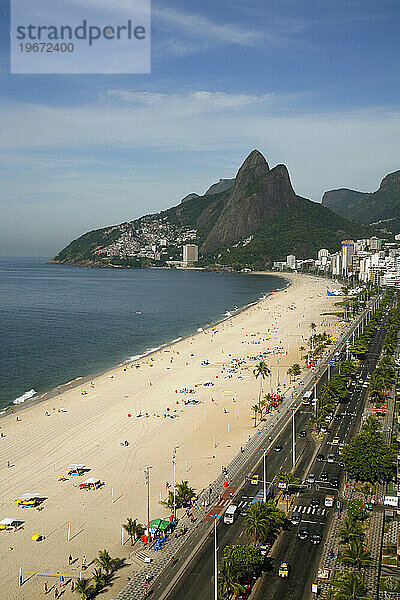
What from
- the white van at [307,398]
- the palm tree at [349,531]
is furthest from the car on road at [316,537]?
the white van at [307,398]

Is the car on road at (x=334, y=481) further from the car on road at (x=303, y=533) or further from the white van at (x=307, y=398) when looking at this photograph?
the white van at (x=307, y=398)

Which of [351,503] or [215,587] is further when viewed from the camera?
[351,503]

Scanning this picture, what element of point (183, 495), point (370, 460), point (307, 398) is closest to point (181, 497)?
point (183, 495)

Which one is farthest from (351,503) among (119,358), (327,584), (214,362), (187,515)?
(119,358)

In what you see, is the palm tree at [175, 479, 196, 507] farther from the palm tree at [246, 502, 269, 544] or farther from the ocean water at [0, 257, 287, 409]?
the ocean water at [0, 257, 287, 409]

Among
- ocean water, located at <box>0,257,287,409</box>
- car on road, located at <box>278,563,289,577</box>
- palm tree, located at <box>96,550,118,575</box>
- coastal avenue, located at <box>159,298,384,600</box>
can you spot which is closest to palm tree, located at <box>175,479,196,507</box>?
coastal avenue, located at <box>159,298,384,600</box>

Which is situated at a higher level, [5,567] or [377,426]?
[377,426]

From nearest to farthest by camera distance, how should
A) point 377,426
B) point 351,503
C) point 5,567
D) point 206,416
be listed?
point 5,567, point 351,503, point 377,426, point 206,416

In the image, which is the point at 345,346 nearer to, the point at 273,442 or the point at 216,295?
the point at 273,442
